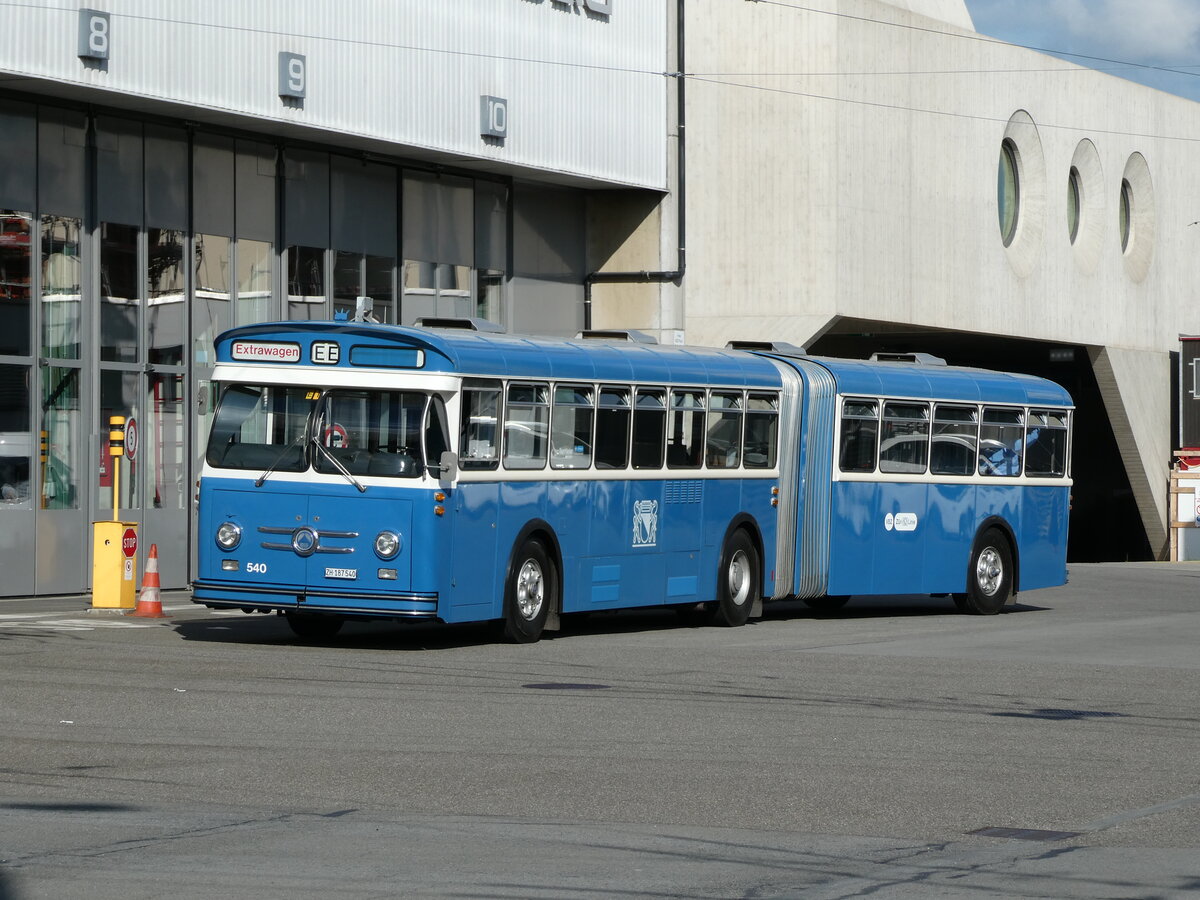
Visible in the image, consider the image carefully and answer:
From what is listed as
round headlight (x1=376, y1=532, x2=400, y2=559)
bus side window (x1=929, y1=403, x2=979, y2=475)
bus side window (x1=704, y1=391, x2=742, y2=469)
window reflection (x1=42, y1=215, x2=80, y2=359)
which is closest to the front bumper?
round headlight (x1=376, y1=532, x2=400, y2=559)

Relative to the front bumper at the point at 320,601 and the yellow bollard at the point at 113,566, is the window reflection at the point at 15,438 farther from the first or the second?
the front bumper at the point at 320,601

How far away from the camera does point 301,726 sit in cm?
1159

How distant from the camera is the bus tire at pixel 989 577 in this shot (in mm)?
23359

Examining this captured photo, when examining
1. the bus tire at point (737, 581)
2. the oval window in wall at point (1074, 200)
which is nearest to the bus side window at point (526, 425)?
the bus tire at point (737, 581)

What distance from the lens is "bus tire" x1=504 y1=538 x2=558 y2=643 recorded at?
17266mm

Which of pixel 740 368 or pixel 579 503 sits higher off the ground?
pixel 740 368

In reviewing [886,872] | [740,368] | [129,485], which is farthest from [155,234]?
[886,872]

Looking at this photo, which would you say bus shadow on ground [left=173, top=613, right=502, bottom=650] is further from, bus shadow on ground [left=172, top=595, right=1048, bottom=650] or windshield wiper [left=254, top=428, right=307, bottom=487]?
windshield wiper [left=254, top=428, right=307, bottom=487]

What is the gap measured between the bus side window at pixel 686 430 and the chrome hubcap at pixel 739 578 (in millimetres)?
1287

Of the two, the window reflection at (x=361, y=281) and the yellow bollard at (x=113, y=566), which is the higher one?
the window reflection at (x=361, y=281)

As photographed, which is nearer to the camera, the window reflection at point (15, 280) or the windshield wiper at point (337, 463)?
the windshield wiper at point (337, 463)

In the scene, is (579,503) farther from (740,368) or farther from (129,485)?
(129,485)

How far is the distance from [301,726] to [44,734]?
4.61ft

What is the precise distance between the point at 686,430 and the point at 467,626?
284 centimetres
